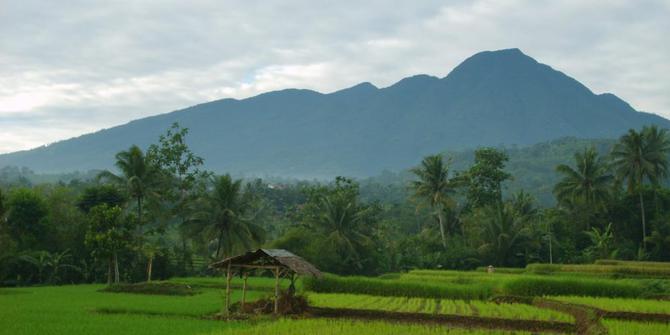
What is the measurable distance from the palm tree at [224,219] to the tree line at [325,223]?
66 mm

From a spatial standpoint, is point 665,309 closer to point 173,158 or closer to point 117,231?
point 117,231

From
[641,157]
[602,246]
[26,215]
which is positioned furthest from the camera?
[641,157]

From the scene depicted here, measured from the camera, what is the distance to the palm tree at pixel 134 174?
39062mm

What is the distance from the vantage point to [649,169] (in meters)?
47.4

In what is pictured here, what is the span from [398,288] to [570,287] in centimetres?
766

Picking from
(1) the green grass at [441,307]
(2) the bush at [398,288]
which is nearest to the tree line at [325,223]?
(2) the bush at [398,288]

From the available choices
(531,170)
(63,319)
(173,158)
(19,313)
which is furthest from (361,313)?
Answer: (531,170)

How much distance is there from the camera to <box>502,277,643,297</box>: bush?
1108 inches

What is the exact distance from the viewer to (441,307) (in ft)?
80.3

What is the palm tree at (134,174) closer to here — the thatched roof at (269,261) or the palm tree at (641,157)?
the thatched roof at (269,261)

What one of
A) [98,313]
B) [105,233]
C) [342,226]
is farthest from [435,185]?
[98,313]

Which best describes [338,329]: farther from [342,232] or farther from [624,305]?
[342,232]

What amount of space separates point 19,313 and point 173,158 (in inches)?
1079

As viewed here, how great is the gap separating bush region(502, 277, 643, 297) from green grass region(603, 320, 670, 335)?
9530 millimetres
